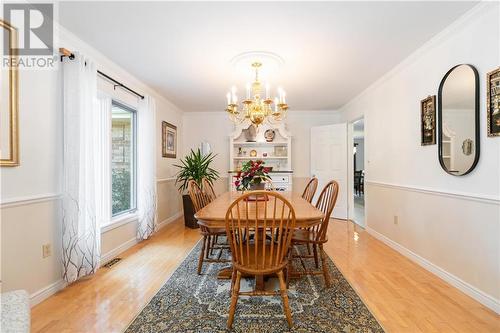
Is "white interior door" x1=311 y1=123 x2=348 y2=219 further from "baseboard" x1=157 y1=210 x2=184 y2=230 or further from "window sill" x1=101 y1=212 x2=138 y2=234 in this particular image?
"window sill" x1=101 y1=212 x2=138 y2=234

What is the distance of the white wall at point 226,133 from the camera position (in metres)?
5.75

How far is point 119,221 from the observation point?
10.6 feet

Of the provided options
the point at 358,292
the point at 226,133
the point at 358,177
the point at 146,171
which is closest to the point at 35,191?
the point at 146,171

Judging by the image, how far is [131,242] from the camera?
3.48 meters

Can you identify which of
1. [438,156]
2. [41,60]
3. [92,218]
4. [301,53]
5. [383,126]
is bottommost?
[92,218]

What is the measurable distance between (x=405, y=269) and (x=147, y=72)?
3.77 metres

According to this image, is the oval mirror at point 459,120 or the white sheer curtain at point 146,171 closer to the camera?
the oval mirror at point 459,120

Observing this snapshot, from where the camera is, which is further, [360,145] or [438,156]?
[360,145]

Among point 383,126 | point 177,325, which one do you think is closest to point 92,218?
point 177,325

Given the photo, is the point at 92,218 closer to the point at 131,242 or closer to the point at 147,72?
the point at 131,242

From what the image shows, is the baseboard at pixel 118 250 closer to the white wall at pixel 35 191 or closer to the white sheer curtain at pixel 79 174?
the white sheer curtain at pixel 79 174

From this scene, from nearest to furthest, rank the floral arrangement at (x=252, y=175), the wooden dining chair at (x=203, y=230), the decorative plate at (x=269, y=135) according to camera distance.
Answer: the wooden dining chair at (x=203, y=230) → the floral arrangement at (x=252, y=175) → the decorative plate at (x=269, y=135)

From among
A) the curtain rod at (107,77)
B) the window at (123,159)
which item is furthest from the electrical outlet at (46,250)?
the curtain rod at (107,77)

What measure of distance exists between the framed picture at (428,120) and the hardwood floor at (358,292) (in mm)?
1345
